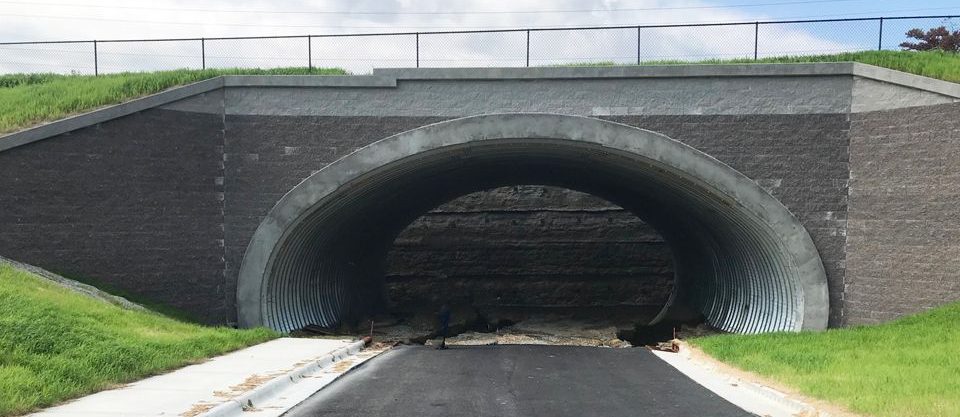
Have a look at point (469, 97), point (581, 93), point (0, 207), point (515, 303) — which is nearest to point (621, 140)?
point (581, 93)

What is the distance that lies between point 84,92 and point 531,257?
66.0 ft

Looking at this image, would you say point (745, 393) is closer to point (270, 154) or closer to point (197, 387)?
point (197, 387)

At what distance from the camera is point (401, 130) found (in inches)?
733

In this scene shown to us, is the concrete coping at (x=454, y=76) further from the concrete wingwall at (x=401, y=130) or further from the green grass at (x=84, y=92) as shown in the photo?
the green grass at (x=84, y=92)

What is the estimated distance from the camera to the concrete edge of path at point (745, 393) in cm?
981

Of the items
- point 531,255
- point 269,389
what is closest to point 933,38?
point 531,255

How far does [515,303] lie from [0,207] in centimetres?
2200

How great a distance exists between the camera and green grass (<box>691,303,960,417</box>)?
9367 millimetres

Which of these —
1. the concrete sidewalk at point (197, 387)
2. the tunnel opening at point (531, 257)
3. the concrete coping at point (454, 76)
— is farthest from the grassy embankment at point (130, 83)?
the tunnel opening at point (531, 257)

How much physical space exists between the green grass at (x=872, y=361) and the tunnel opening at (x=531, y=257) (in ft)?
61.9

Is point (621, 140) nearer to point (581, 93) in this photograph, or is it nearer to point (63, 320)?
point (581, 93)

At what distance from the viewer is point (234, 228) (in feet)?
62.0

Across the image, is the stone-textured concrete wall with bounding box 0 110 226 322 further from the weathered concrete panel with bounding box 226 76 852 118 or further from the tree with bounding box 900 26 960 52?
the tree with bounding box 900 26 960 52


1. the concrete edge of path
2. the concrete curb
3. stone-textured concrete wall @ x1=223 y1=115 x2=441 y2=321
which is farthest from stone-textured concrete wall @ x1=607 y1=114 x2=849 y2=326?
the concrete curb
